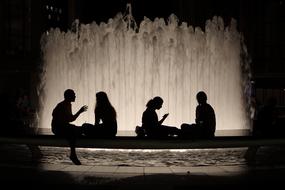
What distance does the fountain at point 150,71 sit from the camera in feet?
46.3

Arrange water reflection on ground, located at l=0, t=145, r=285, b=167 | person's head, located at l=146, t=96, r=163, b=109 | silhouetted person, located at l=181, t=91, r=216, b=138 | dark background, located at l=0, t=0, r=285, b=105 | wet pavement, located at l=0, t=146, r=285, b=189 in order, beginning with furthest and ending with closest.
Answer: dark background, located at l=0, t=0, r=285, b=105
water reflection on ground, located at l=0, t=145, r=285, b=167
person's head, located at l=146, t=96, r=163, b=109
silhouetted person, located at l=181, t=91, r=216, b=138
wet pavement, located at l=0, t=146, r=285, b=189

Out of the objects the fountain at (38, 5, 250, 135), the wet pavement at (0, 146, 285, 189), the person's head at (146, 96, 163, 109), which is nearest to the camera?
the wet pavement at (0, 146, 285, 189)

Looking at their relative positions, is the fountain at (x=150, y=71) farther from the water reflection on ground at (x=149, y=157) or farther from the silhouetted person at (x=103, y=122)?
the silhouetted person at (x=103, y=122)

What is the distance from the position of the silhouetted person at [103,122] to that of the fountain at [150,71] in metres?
4.16

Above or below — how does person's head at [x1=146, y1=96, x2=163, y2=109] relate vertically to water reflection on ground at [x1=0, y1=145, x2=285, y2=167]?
above

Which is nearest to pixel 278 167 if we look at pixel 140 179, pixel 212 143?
pixel 212 143

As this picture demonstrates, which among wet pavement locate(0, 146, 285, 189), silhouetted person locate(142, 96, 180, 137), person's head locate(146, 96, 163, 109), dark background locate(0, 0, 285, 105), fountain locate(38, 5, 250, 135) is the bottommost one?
wet pavement locate(0, 146, 285, 189)

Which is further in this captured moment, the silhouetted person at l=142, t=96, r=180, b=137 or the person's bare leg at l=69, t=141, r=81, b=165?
the silhouetted person at l=142, t=96, r=180, b=137

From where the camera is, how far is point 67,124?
9195mm

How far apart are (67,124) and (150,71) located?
17.8ft

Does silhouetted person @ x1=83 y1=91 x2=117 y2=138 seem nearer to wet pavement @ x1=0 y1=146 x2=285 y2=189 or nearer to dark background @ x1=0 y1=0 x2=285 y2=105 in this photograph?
wet pavement @ x1=0 y1=146 x2=285 y2=189

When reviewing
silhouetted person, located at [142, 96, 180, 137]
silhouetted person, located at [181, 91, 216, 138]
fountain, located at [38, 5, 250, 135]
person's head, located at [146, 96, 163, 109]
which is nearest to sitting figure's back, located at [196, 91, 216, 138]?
silhouetted person, located at [181, 91, 216, 138]

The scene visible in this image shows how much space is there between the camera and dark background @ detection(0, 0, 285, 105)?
51781 mm

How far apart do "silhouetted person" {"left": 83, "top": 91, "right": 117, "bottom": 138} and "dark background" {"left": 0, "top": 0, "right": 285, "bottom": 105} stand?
4179 centimetres
